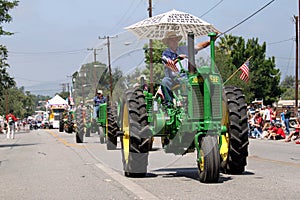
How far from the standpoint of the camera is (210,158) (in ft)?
26.8

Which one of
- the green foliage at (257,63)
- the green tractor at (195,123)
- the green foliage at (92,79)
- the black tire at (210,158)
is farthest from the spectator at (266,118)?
the green foliage at (257,63)

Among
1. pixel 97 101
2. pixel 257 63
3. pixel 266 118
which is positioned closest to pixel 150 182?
pixel 97 101

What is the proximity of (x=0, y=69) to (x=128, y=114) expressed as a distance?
1598 cm

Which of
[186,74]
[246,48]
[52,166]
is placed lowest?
[52,166]

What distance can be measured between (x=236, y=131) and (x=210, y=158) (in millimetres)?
1206

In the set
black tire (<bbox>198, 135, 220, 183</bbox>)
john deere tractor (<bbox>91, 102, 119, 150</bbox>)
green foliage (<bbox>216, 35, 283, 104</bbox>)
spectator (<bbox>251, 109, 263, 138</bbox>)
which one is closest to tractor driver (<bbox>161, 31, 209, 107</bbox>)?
black tire (<bbox>198, 135, 220, 183</bbox>)

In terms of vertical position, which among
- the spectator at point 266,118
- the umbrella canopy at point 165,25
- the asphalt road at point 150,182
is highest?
the umbrella canopy at point 165,25

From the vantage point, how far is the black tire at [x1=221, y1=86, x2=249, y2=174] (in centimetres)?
920

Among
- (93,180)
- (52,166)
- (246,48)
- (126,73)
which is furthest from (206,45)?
A: (246,48)

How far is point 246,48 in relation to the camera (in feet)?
234

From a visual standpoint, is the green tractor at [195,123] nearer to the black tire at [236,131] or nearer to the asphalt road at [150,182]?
the black tire at [236,131]

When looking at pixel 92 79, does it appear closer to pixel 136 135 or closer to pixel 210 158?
pixel 136 135

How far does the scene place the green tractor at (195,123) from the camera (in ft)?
27.8

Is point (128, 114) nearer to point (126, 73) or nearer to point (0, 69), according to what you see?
point (126, 73)
